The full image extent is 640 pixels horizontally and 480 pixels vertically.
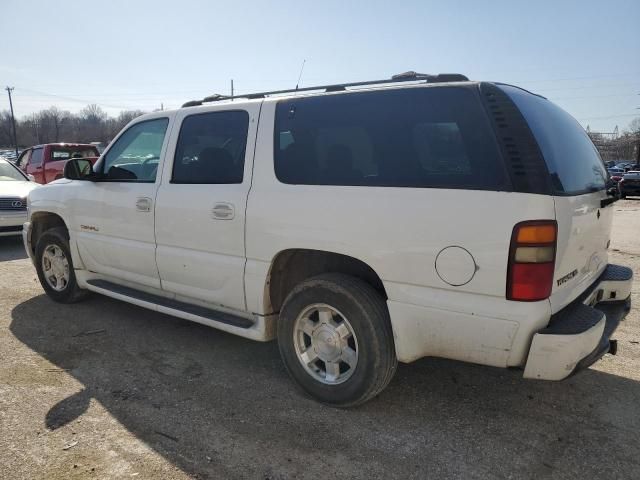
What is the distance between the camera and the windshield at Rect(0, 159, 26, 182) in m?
9.89

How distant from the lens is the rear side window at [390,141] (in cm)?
256

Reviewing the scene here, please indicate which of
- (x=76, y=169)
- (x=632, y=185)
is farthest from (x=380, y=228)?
(x=632, y=185)

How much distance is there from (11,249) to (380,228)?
8328 mm

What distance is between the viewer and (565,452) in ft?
8.76

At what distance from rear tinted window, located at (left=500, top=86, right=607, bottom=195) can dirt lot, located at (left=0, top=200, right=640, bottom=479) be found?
112 cm

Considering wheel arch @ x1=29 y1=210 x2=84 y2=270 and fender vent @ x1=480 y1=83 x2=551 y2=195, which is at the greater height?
fender vent @ x1=480 y1=83 x2=551 y2=195

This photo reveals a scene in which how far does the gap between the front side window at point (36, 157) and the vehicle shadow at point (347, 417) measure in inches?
487

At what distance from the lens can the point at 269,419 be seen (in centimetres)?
303

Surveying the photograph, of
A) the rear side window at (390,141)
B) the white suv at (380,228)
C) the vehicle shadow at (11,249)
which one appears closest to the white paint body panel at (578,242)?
the white suv at (380,228)

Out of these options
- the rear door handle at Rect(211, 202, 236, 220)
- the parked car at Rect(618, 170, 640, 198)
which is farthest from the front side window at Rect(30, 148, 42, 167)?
the parked car at Rect(618, 170, 640, 198)

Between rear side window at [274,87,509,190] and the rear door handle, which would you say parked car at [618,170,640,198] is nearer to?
rear side window at [274,87,509,190]

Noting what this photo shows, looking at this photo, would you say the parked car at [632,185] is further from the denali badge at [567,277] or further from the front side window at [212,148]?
the front side window at [212,148]

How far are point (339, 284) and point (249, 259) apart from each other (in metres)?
0.73

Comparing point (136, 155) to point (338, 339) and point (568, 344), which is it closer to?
point (338, 339)
